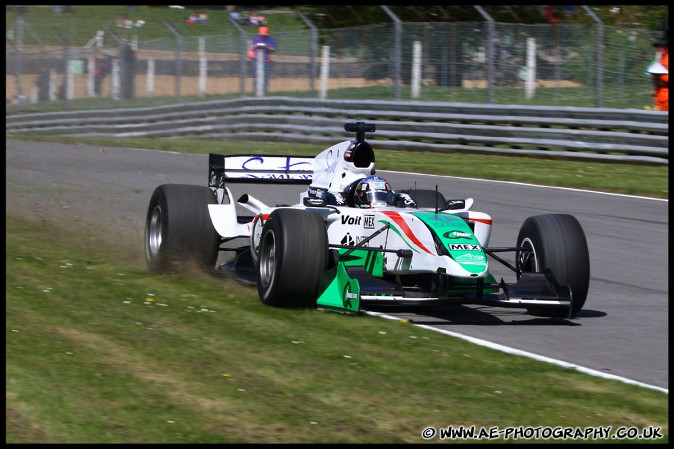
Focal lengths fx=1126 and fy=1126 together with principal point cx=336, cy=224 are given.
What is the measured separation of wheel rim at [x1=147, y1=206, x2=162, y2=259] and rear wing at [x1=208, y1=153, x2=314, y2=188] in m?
0.76

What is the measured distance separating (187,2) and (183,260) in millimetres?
27380

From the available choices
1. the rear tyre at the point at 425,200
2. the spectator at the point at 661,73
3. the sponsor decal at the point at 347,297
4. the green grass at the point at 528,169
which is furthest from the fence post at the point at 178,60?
the sponsor decal at the point at 347,297

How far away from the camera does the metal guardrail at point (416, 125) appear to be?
18016 mm

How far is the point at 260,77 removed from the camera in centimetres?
2531

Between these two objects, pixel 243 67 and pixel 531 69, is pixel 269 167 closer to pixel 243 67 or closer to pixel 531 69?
pixel 531 69

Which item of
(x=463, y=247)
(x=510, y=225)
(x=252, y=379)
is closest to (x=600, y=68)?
(x=510, y=225)

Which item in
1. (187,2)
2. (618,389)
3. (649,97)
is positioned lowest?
(618,389)

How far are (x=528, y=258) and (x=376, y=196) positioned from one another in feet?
4.43

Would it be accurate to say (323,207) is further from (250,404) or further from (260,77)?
(260,77)

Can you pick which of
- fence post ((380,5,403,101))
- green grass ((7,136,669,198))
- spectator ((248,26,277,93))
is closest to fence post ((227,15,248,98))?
spectator ((248,26,277,93))

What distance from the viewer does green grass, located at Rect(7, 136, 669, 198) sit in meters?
16.3

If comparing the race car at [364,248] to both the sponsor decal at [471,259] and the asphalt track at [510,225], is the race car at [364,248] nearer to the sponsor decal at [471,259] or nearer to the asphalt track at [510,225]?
the sponsor decal at [471,259]

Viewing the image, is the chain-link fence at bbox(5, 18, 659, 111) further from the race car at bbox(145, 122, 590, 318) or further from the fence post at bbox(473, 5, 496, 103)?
the race car at bbox(145, 122, 590, 318)

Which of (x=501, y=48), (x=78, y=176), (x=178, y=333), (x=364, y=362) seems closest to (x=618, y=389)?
(x=364, y=362)
